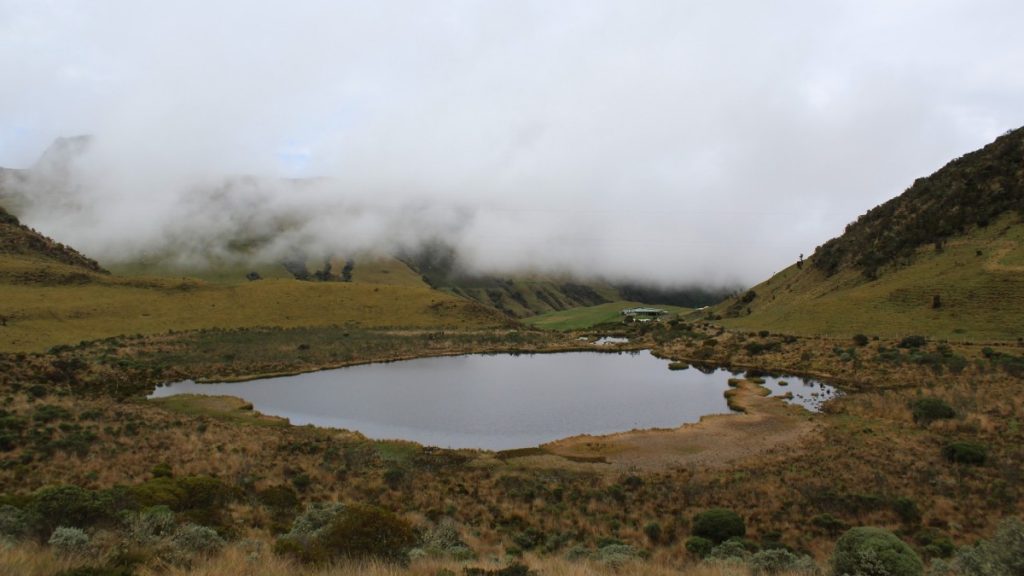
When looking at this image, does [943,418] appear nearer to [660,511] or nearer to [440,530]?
[660,511]

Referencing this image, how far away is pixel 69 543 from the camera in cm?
1119

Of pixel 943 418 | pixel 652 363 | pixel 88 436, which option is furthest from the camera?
pixel 652 363

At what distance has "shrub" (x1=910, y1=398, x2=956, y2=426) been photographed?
35.1 metres

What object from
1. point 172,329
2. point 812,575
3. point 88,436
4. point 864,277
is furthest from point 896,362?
point 172,329

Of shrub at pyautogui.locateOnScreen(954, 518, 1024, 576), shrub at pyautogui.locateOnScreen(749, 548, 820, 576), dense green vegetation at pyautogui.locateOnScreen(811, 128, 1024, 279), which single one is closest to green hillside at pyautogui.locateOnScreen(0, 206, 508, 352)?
dense green vegetation at pyautogui.locateOnScreen(811, 128, 1024, 279)

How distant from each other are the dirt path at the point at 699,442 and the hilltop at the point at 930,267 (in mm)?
32842

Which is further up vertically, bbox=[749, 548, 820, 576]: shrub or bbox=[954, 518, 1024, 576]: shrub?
bbox=[954, 518, 1024, 576]: shrub

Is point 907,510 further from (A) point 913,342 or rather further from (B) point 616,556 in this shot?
(A) point 913,342

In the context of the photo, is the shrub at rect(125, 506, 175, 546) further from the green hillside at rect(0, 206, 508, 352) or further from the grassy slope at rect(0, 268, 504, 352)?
the green hillside at rect(0, 206, 508, 352)

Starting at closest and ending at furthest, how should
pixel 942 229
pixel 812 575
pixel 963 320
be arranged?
pixel 812 575 → pixel 963 320 → pixel 942 229

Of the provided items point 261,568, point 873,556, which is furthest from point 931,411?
point 261,568

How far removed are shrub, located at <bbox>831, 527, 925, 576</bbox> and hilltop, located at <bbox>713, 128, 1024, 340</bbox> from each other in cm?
5639

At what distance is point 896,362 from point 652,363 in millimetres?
27977

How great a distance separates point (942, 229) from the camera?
258 ft
